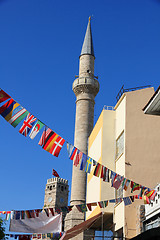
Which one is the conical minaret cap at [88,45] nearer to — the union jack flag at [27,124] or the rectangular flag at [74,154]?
the rectangular flag at [74,154]

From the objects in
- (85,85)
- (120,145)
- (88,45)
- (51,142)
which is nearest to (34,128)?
(51,142)

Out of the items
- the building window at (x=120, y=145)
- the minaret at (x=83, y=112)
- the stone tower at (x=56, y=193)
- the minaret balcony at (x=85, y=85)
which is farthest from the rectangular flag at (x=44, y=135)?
the stone tower at (x=56, y=193)

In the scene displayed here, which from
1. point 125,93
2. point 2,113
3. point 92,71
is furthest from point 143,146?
point 92,71

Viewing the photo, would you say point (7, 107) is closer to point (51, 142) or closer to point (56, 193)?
point (51, 142)

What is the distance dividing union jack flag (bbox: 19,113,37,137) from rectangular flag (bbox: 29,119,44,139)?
0.33 feet

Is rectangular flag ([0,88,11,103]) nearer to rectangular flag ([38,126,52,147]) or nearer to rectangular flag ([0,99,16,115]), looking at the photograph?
rectangular flag ([0,99,16,115])

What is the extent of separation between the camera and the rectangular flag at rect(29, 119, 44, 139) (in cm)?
1025

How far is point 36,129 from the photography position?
10.3 m

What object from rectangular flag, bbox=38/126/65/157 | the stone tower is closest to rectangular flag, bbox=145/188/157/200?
rectangular flag, bbox=38/126/65/157

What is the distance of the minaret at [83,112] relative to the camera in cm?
3469

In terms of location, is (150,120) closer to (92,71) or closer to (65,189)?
(92,71)

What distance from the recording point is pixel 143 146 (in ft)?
55.0

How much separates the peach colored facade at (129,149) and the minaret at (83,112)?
594 inches

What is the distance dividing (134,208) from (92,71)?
2767 cm
